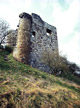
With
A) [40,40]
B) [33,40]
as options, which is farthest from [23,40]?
[40,40]

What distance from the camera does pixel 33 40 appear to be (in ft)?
45.6

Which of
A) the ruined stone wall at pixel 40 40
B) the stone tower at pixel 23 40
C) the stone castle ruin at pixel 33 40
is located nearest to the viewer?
the stone tower at pixel 23 40

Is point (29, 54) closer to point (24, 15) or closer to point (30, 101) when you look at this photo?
point (24, 15)

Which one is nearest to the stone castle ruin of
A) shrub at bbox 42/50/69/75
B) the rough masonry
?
the rough masonry

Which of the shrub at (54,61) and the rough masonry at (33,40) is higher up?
the rough masonry at (33,40)

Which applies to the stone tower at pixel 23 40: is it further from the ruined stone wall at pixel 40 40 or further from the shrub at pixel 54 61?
the shrub at pixel 54 61

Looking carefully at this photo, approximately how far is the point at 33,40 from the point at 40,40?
1.35m

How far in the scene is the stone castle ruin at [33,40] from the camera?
12.1 meters

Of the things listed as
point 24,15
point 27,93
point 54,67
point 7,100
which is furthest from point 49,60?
point 7,100

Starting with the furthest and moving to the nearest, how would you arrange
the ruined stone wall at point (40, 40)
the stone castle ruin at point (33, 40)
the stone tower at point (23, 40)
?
the ruined stone wall at point (40, 40)
the stone castle ruin at point (33, 40)
the stone tower at point (23, 40)

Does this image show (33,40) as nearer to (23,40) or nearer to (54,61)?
(23,40)

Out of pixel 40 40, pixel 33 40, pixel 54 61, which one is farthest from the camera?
pixel 40 40

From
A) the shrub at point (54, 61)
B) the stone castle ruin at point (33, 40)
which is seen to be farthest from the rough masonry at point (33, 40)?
the shrub at point (54, 61)

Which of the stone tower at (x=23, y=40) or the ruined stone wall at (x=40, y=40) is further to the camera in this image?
the ruined stone wall at (x=40, y=40)
